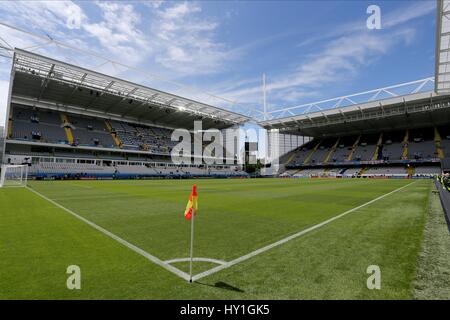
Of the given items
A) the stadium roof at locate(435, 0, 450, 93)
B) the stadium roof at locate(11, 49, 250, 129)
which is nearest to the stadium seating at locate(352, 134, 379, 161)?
the stadium roof at locate(11, 49, 250, 129)

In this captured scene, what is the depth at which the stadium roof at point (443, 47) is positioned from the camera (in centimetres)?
1230

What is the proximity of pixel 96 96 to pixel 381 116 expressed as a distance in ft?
199

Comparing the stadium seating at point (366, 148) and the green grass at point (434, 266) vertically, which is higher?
the stadium seating at point (366, 148)

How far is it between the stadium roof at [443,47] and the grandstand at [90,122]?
135ft

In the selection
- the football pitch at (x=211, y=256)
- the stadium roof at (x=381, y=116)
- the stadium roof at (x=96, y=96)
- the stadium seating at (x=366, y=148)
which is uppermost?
the stadium roof at (x=96, y=96)

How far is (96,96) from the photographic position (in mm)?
49875

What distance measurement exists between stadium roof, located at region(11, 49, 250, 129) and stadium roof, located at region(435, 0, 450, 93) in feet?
134

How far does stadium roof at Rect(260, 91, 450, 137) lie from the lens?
47531mm

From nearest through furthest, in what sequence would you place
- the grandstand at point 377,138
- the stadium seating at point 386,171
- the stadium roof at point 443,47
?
the stadium roof at point 443,47 → the grandstand at point 377,138 → the stadium seating at point 386,171

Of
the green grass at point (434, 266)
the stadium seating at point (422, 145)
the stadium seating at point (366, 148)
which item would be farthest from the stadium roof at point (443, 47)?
the stadium seating at point (366, 148)

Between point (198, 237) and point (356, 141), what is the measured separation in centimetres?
7655

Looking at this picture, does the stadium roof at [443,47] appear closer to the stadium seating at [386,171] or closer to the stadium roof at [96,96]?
the stadium roof at [96,96]

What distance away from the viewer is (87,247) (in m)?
5.41
